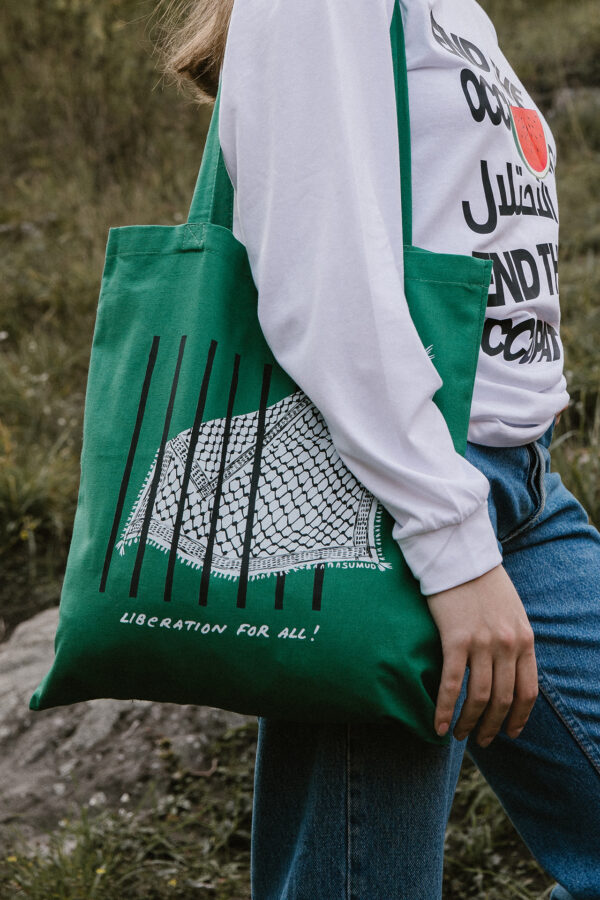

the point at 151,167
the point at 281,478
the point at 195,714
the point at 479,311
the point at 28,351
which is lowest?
the point at 195,714

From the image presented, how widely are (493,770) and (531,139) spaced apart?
2.92 ft

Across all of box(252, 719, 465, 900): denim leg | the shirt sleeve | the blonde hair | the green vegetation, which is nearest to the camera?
the shirt sleeve

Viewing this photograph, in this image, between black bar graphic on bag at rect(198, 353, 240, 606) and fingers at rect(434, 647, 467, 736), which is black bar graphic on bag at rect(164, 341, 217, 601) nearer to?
black bar graphic on bag at rect(198, 353, 240, 606)

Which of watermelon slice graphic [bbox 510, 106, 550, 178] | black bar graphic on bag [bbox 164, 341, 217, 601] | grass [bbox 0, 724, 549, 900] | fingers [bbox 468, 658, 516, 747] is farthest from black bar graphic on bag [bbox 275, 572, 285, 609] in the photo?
grass [bbox 0, 724, 549, 900]

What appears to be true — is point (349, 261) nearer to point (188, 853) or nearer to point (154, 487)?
point (154, 487)

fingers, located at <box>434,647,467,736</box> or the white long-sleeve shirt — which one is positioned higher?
the white long-sleeve shirt

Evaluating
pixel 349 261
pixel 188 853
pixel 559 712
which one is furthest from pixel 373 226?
pixel 188 853

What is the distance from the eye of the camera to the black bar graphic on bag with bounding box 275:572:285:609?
0.96 meters

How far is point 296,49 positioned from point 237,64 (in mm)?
78

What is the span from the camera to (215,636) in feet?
3.22

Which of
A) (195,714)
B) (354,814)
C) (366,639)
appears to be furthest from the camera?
(195,714)

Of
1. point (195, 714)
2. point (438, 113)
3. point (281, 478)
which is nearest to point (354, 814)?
point (281, 478)

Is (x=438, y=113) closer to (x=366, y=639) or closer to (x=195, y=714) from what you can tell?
(x=366, y=639)

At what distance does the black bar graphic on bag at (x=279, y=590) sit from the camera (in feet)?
3.16
